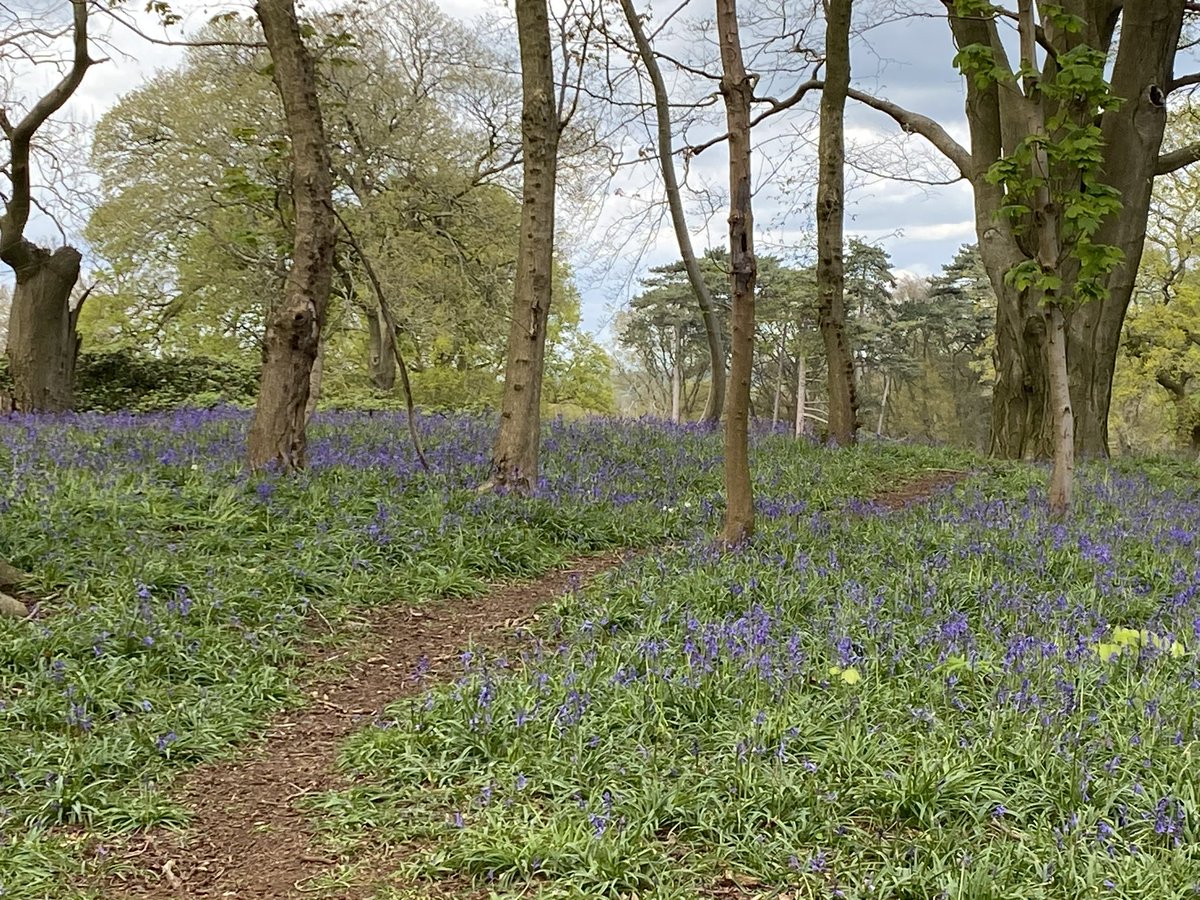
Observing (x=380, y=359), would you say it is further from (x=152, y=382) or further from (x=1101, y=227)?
(x=1101, y=227)

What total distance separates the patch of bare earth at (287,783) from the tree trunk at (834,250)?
931 centimetres

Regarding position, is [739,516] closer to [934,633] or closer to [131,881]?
[934,633]

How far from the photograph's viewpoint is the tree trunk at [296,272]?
7.90 metres

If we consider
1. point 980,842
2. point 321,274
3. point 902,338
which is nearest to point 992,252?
point 321,274

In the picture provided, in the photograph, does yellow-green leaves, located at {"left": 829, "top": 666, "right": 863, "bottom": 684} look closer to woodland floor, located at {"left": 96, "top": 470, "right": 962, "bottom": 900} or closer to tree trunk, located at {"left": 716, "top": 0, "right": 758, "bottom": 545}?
woodland floor, located at {"left": 96, "top": 470, "right": 962, "bottom": 900}

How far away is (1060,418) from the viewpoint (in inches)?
314

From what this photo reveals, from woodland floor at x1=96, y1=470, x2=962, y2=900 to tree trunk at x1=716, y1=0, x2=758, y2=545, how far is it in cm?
207

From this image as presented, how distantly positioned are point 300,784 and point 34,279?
1277 cm

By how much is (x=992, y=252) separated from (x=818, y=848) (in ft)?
41.2

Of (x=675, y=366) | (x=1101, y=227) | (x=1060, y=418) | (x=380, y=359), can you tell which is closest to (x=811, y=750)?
(x=1060, y=418)

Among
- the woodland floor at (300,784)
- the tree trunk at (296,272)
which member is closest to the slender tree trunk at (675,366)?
the tree trunk at (296,272)

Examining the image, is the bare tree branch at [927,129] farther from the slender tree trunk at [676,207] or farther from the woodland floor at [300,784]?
the woodland floor at [300,784]

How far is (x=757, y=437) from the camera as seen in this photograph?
14789 millimetres

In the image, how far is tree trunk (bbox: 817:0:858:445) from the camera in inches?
537
